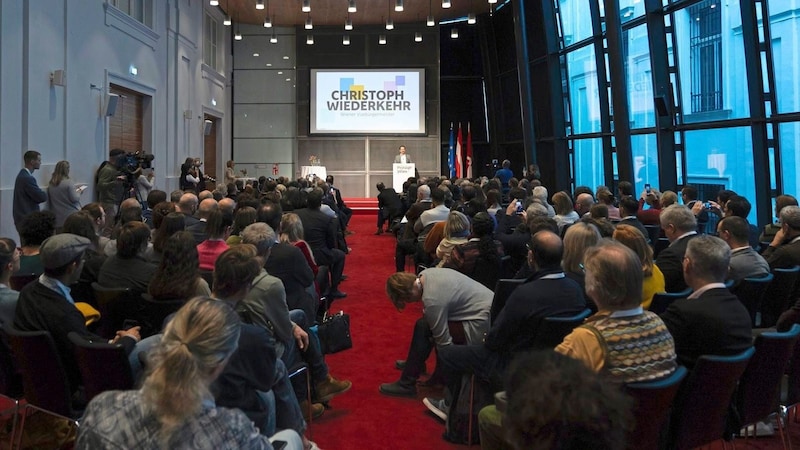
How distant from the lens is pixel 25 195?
7371mm

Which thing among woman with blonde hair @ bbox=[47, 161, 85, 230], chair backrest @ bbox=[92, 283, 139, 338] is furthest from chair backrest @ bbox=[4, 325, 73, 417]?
woman with blonde hair @ bbox=[47, 161, 85, 230]

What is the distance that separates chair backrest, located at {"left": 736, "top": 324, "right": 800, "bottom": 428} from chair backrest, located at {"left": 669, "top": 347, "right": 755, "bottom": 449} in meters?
0.21

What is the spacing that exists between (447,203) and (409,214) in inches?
20.9

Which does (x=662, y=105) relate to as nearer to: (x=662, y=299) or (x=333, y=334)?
(x=662, y=299)

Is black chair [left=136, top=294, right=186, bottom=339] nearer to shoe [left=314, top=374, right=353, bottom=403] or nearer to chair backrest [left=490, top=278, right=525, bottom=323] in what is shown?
shoe [left=314, top=374, right=353, bottom=403]

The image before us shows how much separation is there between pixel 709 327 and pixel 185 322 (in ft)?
6.60

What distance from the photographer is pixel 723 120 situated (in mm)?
8570

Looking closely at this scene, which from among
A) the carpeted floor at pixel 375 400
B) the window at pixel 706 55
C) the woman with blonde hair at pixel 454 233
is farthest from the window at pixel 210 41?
the woman with blonde hair at pixel 454 233

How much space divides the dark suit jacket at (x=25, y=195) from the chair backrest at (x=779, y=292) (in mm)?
7121

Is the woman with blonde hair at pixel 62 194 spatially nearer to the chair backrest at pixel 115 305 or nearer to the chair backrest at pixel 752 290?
the chair backrest at pixel 115 305

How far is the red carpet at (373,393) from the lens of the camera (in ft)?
11.7

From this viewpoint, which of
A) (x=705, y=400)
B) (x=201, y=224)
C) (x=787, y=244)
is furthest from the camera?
(x=201, y=224)

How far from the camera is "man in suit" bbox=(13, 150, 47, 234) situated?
733 cm

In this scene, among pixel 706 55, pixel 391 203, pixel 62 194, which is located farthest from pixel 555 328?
pixel 391 203
